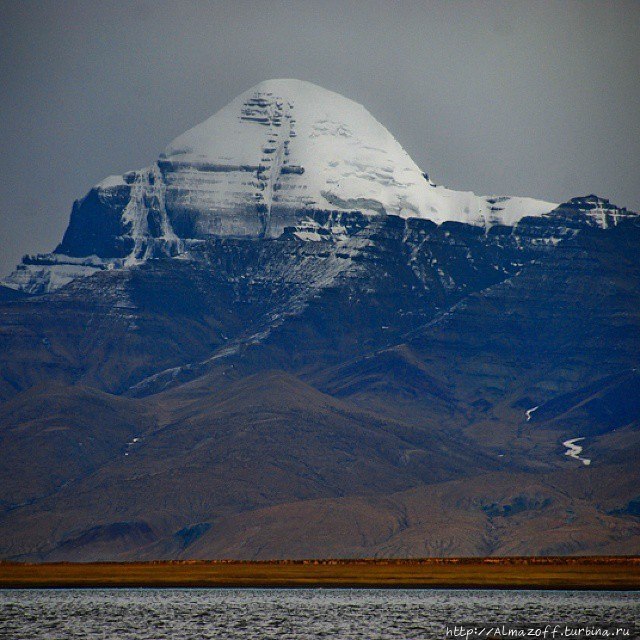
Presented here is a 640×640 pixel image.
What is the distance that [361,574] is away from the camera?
171m

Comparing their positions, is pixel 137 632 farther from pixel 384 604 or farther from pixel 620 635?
pixel 620 635

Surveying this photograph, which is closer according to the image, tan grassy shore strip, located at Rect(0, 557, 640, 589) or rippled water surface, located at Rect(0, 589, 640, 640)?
rippled water surface, located at Rect(0, 589, 640, 640)

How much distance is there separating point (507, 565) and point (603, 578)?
23.4 meters

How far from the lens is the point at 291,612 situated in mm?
137125

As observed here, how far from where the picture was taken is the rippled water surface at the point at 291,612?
12312 cm

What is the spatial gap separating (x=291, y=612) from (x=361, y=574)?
34.8 metres

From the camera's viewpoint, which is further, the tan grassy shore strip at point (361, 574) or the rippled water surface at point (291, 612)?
the tan grassy shore strip at point (361, 574)

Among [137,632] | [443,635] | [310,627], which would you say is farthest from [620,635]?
[137,632]

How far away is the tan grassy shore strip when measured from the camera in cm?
15950

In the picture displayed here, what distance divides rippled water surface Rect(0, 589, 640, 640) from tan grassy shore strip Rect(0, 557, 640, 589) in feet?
17.5

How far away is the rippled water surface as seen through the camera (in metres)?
123

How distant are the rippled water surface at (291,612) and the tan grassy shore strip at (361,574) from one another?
5.34 meters

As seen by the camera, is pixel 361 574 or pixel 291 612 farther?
pixel 361 574

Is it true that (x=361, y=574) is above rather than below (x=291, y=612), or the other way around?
below
